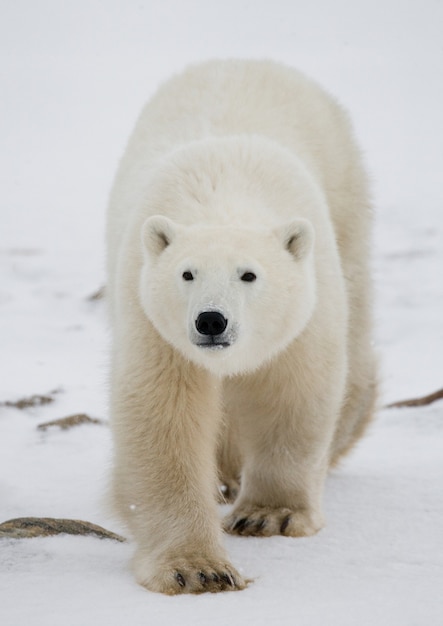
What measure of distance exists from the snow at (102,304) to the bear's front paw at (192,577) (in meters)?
0.07

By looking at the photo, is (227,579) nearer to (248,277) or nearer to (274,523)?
(274,523)

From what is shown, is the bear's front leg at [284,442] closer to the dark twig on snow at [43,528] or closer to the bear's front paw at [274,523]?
the bear's front paw at [274,523]

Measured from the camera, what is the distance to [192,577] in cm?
313

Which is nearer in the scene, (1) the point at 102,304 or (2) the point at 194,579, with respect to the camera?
(2) the point at 194,579

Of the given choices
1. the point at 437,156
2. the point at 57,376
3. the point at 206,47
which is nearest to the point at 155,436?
the point at 57,376

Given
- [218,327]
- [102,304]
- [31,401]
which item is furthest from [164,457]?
[102,304]

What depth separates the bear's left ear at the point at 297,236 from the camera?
347cm

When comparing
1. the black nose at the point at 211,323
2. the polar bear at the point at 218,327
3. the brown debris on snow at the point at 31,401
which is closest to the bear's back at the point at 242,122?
the polar bear at the point at 218,327

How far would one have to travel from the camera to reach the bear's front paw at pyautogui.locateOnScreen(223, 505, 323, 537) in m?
3.86

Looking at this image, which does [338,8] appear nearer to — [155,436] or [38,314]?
[38,314]

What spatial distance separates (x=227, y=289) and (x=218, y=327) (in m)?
0.14

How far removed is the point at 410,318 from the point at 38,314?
123 inches

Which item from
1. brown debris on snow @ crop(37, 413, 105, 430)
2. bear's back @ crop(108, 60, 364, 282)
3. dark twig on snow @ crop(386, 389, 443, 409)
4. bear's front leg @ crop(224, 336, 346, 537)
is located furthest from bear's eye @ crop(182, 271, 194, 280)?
dark twig on snow @ crop(386, 389, 443, 409)

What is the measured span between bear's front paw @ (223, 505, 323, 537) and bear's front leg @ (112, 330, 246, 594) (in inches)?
16.7
